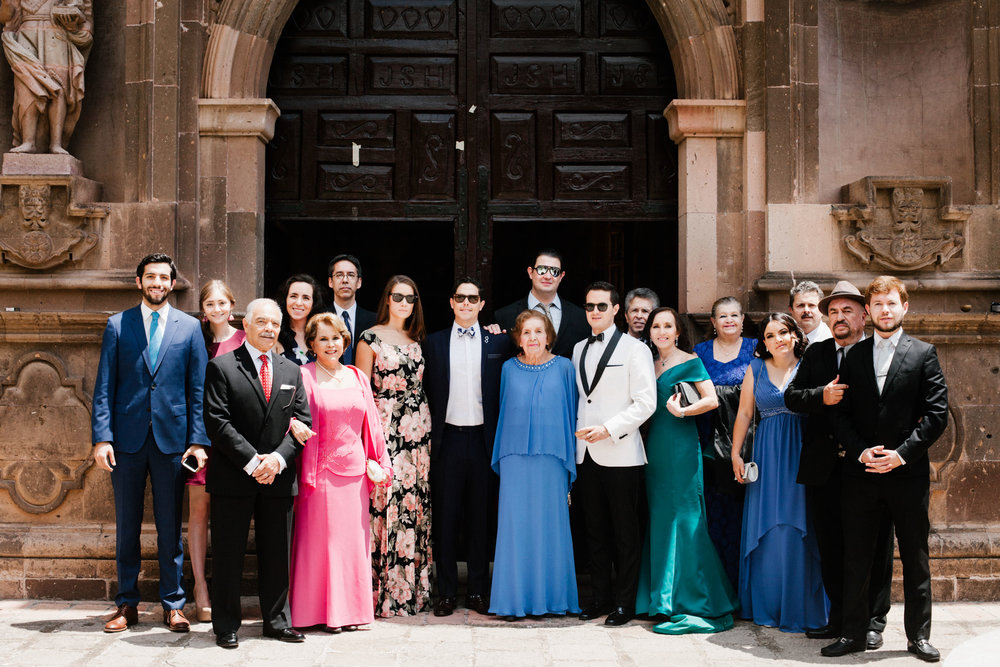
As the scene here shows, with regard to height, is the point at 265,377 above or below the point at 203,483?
above

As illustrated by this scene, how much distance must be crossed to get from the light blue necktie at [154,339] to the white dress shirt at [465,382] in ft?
5.54

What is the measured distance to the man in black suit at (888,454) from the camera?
198 inches

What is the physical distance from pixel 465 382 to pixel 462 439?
1.13 ft

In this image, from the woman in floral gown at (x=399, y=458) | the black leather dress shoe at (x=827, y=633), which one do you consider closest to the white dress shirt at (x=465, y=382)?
the woman in floral gown at (x=399, y=458)

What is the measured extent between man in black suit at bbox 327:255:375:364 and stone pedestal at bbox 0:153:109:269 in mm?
1774

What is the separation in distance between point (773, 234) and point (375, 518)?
10.9 feet

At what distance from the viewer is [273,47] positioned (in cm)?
704

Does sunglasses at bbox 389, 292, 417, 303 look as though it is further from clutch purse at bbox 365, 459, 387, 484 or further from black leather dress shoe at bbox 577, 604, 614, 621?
black leather dress shoe at bbox 577, 604, 614, 621

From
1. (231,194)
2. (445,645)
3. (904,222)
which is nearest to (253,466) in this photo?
(445,645)

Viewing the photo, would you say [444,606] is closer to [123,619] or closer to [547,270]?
[123,619]

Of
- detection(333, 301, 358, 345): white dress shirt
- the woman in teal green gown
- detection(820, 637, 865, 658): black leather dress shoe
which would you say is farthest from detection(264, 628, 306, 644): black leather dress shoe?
detection(820, 637, 865, 658): black leather dress shoe

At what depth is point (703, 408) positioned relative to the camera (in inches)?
222

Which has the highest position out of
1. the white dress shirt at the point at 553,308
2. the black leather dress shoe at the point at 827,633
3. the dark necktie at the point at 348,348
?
the white dress shirt at the point at 553,308

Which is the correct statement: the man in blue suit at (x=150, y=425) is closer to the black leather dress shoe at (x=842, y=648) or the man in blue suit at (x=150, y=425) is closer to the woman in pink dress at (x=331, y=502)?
the woman in pink dress at (x=331, y=502)
